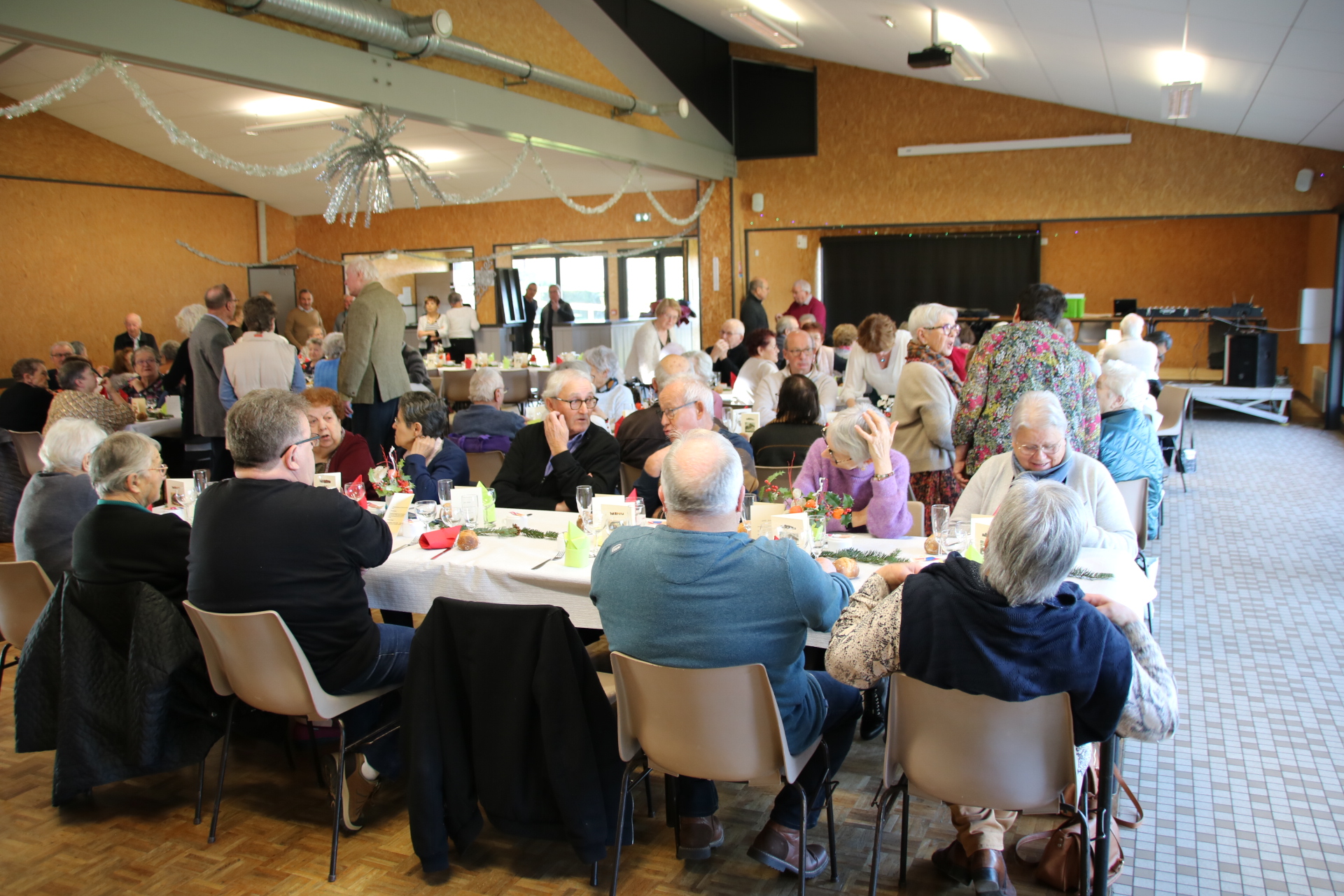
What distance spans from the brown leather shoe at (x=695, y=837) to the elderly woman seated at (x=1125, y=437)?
2749 mm

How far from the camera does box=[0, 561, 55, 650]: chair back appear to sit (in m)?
3.32

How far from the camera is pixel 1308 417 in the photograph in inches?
441

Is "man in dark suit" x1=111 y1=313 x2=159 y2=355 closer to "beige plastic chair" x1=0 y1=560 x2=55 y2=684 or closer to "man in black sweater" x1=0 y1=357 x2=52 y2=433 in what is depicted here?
"man in black sweater" x1=0 y1=357 x2=52 y2=433

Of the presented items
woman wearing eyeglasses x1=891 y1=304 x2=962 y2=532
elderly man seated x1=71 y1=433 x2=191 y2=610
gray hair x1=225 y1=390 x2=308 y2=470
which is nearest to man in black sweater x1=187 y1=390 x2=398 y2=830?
gray hair x1=225 y1=390 x2=308 y2=470

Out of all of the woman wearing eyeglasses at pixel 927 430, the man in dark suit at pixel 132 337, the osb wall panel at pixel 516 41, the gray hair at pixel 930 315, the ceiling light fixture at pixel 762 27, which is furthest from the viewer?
the man in dark suit at pixel 132 337

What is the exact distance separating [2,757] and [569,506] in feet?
7.78

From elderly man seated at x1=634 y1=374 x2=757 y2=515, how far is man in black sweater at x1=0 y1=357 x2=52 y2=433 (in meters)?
5.09

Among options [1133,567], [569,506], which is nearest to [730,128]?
[569,506]

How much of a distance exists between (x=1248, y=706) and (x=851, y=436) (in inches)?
74.2

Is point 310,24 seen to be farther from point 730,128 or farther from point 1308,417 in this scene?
point 1308,417

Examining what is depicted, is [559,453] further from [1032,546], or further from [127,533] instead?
[1032,546]

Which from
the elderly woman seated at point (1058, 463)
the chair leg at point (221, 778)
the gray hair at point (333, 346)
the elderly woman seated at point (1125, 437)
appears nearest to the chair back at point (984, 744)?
the elderly woman seated at point (1058, 463)

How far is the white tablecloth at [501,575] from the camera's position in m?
3.16

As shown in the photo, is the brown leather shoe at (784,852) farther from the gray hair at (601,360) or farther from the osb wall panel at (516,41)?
the osb wall panel at (516,41)
